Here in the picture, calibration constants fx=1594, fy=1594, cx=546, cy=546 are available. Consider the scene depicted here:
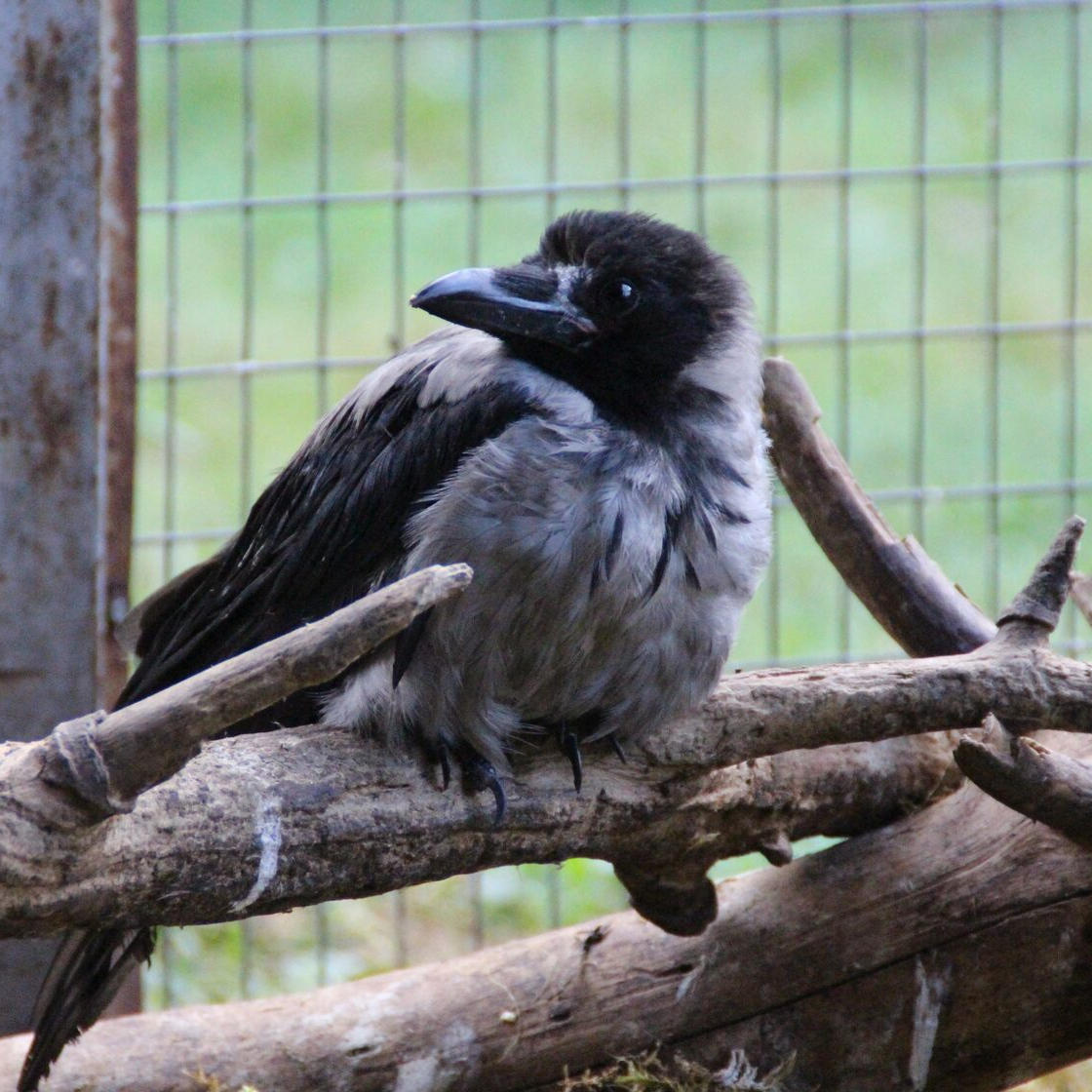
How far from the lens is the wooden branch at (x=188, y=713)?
165cm

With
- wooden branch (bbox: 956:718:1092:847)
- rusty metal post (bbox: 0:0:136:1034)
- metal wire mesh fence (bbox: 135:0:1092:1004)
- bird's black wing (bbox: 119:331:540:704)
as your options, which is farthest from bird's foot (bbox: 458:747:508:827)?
metal wire mesh fence (bbox: 135:0:1092:1004)

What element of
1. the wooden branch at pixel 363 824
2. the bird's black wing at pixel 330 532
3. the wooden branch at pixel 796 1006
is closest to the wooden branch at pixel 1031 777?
the wooden branch at pixel 796 1006

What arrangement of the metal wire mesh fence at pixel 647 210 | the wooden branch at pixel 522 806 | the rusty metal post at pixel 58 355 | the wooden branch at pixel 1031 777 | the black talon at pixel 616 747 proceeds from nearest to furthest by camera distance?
the wooden branch at pixel 522 806 < the wooden branch at pixel 1031 777 < the black talon at pixel 616 747 < the rusty metal post at pixel 58 355 < the metal wire mesh fence at pixel 647 210

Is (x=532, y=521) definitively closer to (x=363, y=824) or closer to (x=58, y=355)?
(x=363, y=824)

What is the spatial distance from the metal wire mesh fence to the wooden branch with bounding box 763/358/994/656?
1.03 metres

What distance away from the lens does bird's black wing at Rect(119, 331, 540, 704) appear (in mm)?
2477

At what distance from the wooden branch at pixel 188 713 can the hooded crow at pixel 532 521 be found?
26.7 inches

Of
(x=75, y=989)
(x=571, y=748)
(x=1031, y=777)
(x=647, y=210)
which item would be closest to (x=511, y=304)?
(x=571, y=748)

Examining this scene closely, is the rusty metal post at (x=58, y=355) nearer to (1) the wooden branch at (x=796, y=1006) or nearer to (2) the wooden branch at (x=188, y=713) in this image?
(1) the wooden branch at (x=796, y=1006)

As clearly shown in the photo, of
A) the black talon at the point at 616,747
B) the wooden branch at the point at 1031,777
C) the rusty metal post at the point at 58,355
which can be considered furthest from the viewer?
the rusty metal post at the point at 58,355

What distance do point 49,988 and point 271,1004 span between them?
393 millimetres

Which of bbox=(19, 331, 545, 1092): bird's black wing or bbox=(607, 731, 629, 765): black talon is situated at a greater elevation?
bbox=(19, 331, 545, 1092): bird's black wing

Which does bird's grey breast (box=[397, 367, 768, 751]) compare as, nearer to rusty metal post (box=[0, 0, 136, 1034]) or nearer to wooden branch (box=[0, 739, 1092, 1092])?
wooden branch (box=[0, 739, 1092, 1092])

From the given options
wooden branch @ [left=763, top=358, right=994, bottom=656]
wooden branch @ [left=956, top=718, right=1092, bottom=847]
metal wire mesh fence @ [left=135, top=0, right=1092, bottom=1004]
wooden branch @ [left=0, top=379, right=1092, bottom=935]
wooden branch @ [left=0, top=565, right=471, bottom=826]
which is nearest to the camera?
wooden branch @ [left=0, top=565, right=471, bottom=826]
